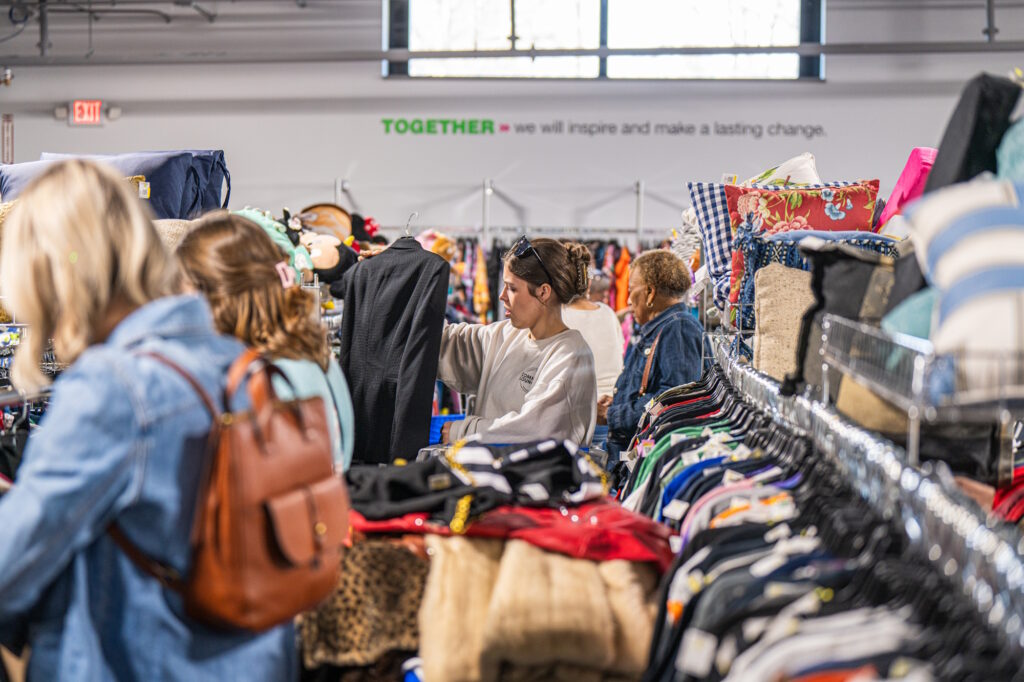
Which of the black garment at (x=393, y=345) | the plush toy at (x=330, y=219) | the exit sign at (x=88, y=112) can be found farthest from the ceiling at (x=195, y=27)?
the black garment at (x=393, y=345)

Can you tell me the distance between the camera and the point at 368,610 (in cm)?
179

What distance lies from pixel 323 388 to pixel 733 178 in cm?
211

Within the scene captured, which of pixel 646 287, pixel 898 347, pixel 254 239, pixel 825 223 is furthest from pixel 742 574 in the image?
pixel 646 287

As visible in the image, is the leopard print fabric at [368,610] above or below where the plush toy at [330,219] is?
below

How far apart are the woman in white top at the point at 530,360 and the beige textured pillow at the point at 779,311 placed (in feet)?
2.30

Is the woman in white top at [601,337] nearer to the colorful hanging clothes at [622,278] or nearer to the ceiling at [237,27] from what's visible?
the colorful hanging clothes at [622,278]

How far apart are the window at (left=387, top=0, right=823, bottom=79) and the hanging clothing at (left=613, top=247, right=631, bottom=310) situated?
6.61ft

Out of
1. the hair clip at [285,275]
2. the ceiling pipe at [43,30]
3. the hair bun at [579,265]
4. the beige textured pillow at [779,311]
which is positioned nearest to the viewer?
the hair clip at [285,275]

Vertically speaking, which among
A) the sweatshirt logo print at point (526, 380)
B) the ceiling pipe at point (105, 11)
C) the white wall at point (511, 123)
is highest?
the ceiling pipe at point (105, 11)

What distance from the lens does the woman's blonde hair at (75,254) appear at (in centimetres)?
138

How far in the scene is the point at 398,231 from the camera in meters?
9.17

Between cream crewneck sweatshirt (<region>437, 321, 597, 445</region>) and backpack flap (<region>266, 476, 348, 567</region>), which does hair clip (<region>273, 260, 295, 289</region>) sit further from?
cream crewneck sweatshirt (<region>437, 321, 597, 445</region>)

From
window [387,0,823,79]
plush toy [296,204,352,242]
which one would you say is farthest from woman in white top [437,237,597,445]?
window [387,0,823,79]

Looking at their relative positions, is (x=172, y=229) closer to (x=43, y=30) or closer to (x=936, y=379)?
(x=936, y=379)
